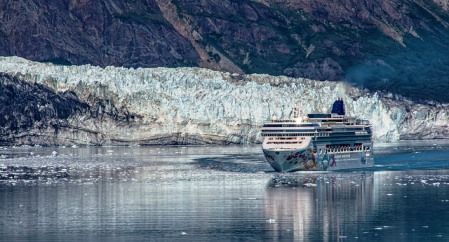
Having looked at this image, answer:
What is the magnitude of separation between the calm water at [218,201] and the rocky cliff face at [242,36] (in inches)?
2967

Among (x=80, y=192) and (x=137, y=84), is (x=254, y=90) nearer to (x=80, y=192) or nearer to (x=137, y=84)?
(x=137, y=84)

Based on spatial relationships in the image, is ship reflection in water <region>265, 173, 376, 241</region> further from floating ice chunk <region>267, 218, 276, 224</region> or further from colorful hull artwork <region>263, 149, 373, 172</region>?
colorful hull artwork <region>263, 149, 373, 172</region>

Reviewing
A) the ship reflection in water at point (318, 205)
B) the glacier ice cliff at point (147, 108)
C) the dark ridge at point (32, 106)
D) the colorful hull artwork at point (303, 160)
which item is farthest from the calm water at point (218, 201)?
the dark ridge at point (32, 106)

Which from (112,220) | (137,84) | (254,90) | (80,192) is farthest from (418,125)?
(112,220)

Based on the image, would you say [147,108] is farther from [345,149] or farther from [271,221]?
[271,221]

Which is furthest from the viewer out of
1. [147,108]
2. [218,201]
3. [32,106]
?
[32,106]

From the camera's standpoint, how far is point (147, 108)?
4759 inches

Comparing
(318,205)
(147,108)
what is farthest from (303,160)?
(147,108)

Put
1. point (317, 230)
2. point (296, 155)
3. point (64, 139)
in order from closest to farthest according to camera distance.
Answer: point (317, 230) < point (296, 155) < point (64, 139)

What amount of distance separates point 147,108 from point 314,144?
3682 cm

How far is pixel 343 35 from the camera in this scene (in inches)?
7530

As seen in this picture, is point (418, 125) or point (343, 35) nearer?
point (418, 125)

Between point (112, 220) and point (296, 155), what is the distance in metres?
25.1

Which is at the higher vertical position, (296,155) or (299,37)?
(299,37)
